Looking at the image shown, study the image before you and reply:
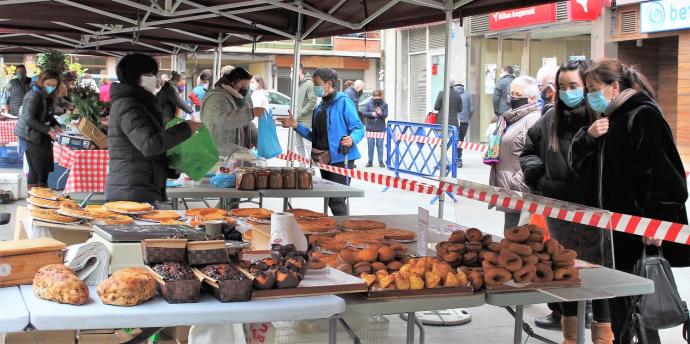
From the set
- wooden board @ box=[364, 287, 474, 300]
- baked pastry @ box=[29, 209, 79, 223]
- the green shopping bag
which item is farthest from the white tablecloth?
the green shopping bag

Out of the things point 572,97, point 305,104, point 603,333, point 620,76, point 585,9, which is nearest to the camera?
point 603,333

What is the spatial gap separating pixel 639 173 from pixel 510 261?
1330 mm

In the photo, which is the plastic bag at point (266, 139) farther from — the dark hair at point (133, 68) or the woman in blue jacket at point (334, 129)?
the dark hair at point (133, 68)

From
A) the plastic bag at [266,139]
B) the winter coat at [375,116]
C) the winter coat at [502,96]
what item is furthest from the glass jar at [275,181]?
the winter coat at [375,116]

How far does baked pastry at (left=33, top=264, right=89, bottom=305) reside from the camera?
283 centimetres

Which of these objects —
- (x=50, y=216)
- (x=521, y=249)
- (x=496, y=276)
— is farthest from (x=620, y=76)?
(x=50, y=216)

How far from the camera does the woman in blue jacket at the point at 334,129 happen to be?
830 centimetres

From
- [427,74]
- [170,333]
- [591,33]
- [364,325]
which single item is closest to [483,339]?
[364,325]

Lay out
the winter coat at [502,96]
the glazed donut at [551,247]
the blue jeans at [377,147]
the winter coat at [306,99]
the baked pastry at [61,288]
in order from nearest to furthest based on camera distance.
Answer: the baked pastry at [61,288], the glazed donut at [551,247], the winter coat at [306,99], the winter coat at [502,96], the blue jeans at [377,147]

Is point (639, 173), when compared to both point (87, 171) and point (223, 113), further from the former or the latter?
point (87, 171)

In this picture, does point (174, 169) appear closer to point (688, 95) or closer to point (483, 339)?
point (483, 339)

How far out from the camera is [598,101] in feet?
15.5

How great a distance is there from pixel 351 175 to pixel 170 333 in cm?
391

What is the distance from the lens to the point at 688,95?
16.4 meters
